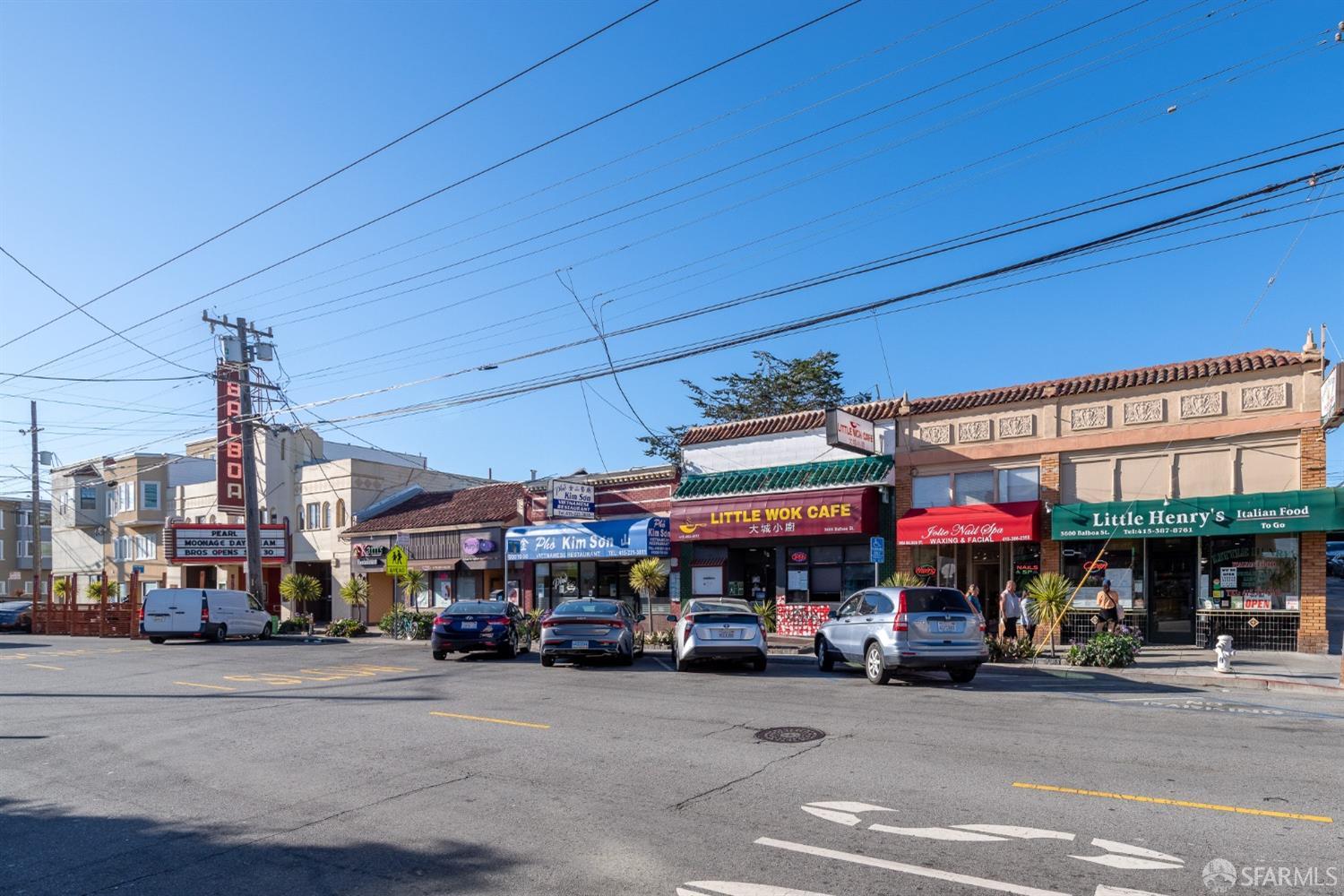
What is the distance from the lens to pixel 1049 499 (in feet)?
71.4

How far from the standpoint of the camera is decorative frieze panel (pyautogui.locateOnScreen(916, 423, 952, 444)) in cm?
2356

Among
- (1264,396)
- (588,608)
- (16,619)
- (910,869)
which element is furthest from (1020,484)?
(16,619)

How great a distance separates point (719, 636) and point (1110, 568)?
394 inches

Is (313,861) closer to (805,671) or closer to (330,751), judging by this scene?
(330,751)

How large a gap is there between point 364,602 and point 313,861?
3136 centimetres

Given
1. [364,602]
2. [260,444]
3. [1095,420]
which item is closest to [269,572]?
[260,444]

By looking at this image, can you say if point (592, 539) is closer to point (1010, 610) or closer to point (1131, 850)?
point (1010, 610)

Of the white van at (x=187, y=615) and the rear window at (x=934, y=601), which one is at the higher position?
the rear window at (x=934, y=601)

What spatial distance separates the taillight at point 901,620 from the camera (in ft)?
48.3

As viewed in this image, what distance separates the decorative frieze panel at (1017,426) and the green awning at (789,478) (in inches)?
114

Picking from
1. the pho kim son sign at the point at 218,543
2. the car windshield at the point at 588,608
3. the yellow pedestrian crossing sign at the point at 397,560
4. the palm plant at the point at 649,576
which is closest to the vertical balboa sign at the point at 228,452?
the pho kim son sign at the point at 218,543

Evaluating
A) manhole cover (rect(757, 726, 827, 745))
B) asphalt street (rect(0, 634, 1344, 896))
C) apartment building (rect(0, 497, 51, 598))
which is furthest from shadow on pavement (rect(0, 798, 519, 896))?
apartment building (rect(0, 497, 51, 598))

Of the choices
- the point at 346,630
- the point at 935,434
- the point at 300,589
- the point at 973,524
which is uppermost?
the point at 935,434

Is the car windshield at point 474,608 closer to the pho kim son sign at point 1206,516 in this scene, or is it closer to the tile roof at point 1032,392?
the tile roof at point 1032,392
